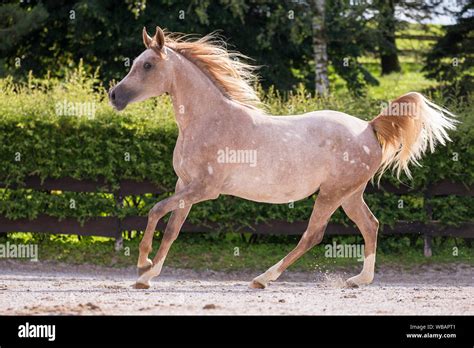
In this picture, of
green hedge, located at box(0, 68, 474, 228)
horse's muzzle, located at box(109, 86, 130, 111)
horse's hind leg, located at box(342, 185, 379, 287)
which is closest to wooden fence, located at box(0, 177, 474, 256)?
green hedge, located at box(0, 68, 474, 228)

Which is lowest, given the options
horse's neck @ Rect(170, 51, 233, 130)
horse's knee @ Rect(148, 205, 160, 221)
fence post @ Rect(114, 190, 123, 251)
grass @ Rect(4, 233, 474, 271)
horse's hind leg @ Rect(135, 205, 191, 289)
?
grass @ Rect(4, 233, 474, 271)

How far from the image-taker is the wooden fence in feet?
41.8

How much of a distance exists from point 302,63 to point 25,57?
7116 millimetres

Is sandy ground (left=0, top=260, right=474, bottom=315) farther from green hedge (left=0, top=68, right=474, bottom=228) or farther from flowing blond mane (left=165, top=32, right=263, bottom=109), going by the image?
flowing blond mane (left=165, top=32, right=263, bottom=109)

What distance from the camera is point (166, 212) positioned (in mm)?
8250

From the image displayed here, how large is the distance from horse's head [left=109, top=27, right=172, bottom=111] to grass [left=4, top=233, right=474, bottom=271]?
14.4ft

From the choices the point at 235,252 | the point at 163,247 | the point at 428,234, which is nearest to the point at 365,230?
the point at 163,247

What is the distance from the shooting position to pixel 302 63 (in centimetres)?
2277

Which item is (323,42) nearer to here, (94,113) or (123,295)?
(94,113)

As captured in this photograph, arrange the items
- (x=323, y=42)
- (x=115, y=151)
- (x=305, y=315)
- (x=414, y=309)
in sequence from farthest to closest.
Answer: (x=323, y=42), (x=115, y=151), (x=414, y=309), (x=305, y=315)

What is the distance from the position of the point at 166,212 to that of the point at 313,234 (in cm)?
171

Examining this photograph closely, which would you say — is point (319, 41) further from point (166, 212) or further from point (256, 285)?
point (166, 212)
